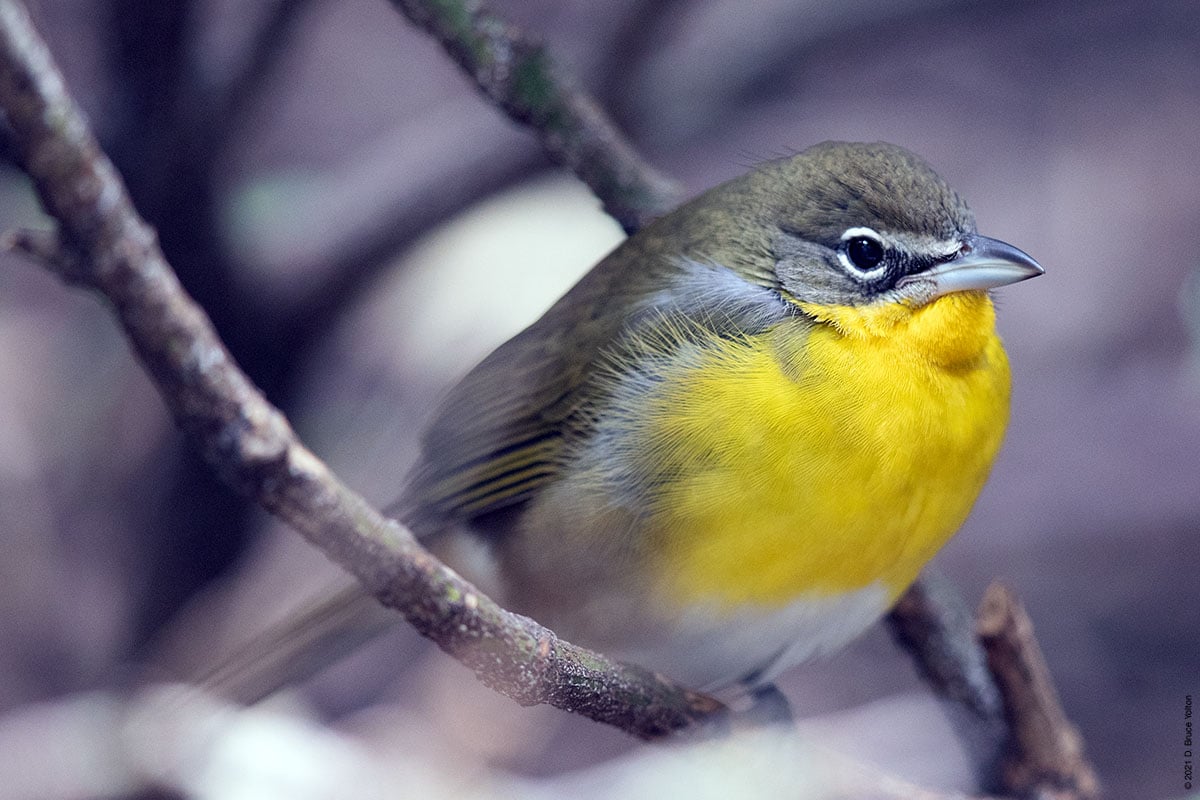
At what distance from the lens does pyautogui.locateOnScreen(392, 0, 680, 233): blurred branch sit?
2.85 meters

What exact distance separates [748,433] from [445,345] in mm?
1660

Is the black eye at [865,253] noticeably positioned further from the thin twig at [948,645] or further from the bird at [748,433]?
the thin twig at [948,645]

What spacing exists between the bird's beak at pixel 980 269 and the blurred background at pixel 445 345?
0.41m

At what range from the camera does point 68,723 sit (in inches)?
144

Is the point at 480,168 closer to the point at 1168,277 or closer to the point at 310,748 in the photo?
the point at 310,748

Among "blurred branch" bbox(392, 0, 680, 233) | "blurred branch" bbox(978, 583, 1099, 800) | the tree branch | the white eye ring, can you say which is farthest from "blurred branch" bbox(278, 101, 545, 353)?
the tree branch

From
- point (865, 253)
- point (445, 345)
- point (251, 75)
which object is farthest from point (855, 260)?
point (251, 75)

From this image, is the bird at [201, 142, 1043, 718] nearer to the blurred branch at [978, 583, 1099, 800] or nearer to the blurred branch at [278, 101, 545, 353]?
the blurred branch at [978, 583, 1099, 800]

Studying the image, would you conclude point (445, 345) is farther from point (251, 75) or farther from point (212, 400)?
point (212, 400)

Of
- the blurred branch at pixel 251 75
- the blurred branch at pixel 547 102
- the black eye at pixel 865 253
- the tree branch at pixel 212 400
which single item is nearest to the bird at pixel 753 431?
the black eye at pixel 865 253

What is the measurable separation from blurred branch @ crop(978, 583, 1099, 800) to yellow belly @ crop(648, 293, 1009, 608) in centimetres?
43

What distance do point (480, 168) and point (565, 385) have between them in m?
1.25

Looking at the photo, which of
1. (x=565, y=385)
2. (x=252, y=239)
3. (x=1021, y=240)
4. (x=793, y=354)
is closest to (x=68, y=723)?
(x=252, y=239)

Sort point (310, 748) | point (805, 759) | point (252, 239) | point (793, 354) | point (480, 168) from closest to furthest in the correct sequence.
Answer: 1. point (793, 354)
2. point (805, 759)
3. point (310, 748)
4. point (252, 239)
5. point (480, 168)
